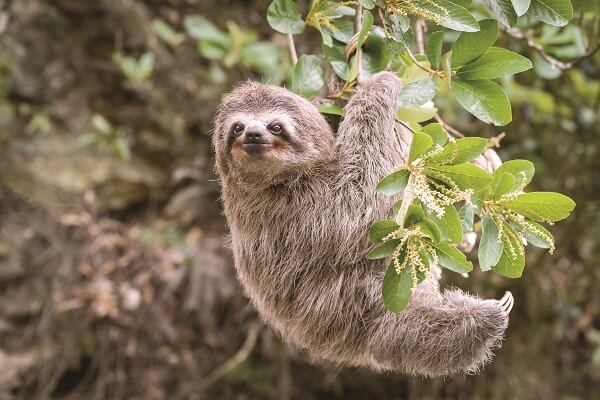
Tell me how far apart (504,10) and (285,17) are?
1434mm

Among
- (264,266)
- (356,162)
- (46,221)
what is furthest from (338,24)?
(46,221)

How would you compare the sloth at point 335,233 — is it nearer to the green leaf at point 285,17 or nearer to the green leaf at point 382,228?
the green leaf at point 285,17

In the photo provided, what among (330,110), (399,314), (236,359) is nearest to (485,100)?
(330,110)

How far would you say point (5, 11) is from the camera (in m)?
8.54

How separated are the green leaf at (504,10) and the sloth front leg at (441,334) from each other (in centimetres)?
187

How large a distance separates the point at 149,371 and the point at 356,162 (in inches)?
215

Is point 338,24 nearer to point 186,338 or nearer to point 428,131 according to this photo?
point 428,131

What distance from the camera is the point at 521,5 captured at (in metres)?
3.24

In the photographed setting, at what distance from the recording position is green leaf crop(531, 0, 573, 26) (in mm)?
3447

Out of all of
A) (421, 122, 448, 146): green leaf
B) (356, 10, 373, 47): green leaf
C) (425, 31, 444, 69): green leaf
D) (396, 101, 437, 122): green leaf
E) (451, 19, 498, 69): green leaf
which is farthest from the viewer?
(396, 101, 437, 122): green leaf

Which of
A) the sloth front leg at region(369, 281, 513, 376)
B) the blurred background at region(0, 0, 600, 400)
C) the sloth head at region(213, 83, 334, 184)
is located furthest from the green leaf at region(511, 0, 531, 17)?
the blurred background at region(0, 0, 600, 400)

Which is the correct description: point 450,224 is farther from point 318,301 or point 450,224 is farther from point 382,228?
point 318,301

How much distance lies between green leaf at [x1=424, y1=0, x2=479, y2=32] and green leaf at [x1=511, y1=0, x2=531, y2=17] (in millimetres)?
204

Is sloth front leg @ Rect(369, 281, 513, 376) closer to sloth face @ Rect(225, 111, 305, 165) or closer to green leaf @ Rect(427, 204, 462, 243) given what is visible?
green leaf @ Rect(427, 204, 462, 243)
